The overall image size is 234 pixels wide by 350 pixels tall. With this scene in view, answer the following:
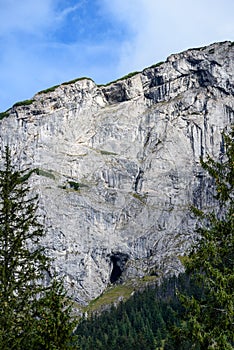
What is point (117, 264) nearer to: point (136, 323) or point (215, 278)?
point (136, 323)

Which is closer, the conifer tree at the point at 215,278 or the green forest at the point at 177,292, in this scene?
the conifer tree at the point at 215,278

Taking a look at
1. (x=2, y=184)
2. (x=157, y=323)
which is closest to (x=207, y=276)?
(x=2, y=184)

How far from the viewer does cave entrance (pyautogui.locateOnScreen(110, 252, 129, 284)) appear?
7367 inches

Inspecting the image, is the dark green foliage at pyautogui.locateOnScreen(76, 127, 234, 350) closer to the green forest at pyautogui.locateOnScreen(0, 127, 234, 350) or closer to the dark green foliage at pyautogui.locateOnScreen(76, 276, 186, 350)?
the green forest at pyautogui.locateOnScreen(0, 127, 234, 350)

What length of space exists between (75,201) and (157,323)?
80102 millimetres

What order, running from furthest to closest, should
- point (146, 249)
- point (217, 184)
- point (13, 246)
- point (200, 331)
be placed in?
point (146, 249) → point (13, 246) → point (217, 184) → point (200, 331)

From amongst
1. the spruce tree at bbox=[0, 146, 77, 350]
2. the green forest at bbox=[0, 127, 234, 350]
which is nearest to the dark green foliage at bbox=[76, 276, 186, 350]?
the spruce tree at bbox=[0, 146, 77, 350]

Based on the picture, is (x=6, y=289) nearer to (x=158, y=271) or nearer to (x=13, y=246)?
(x=13, y=246)

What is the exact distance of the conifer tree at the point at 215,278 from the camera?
17109 millimetres

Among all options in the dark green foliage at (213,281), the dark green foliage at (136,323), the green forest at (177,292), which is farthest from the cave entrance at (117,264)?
the dark green foliage at (213,281)

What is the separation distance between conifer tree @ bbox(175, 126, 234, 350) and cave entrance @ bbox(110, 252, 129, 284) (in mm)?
169776

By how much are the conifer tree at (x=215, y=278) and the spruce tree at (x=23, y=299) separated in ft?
18.6

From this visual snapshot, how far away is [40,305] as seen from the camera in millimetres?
22281

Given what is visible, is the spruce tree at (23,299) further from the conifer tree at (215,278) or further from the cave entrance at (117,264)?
the cave entrance at (117,264)
